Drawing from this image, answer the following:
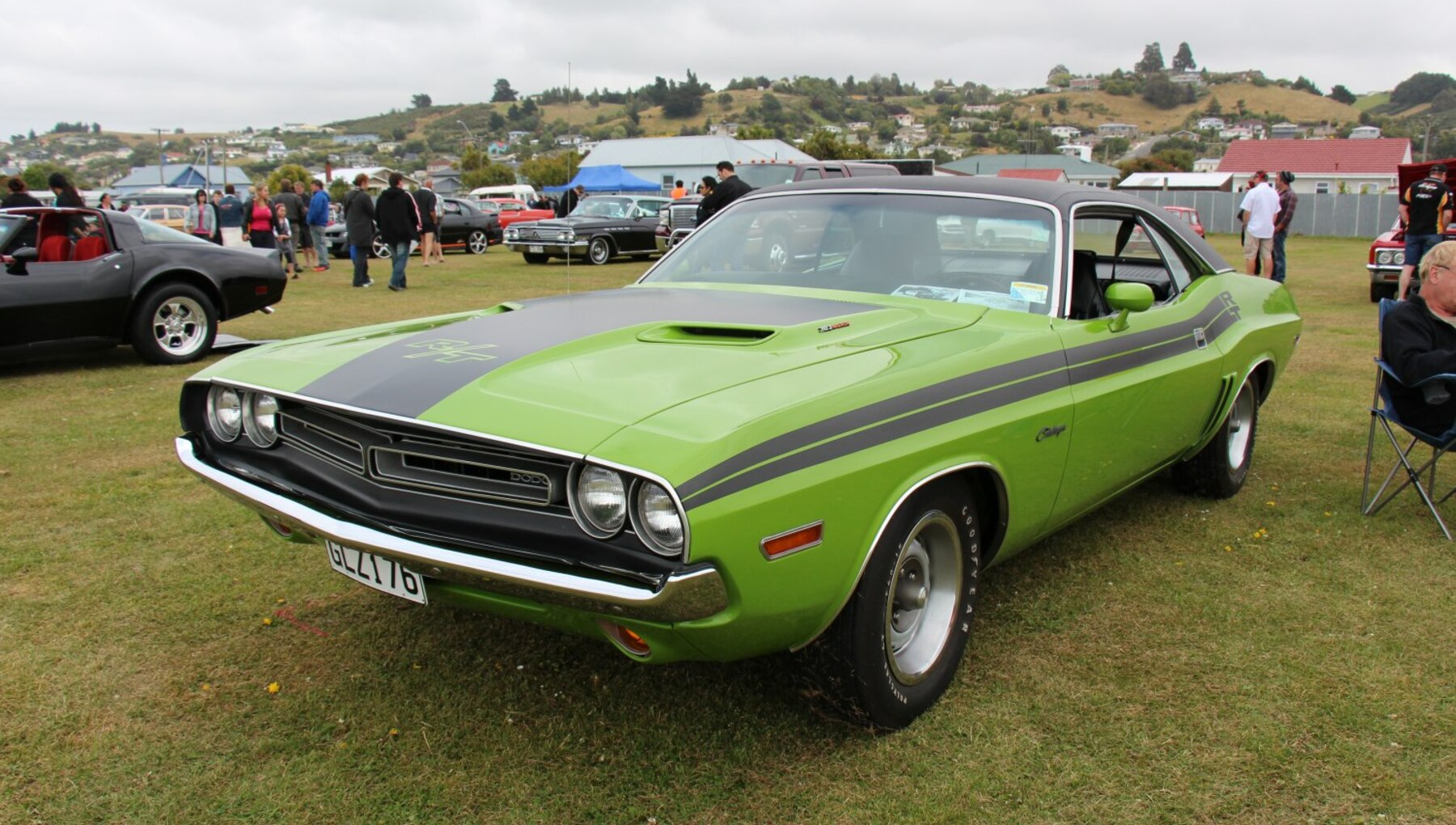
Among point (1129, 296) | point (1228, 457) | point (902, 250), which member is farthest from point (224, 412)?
point (1228, 457)

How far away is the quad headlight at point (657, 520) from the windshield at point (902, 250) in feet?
5.70

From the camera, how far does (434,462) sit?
266 cm

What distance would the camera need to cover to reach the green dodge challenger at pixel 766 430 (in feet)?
7.69

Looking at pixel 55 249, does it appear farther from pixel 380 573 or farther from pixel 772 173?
pixel 772 173

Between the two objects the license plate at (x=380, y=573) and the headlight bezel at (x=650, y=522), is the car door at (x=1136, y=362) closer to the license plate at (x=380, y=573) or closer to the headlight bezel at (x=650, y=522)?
the headlight bezel at (x=650, y=522)

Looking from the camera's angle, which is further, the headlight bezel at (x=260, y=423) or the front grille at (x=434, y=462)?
the headlight bezel at (x=260, y=423)

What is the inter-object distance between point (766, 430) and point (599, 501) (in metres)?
0.41

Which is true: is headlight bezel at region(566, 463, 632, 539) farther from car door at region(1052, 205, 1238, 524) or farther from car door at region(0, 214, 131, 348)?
car door at region(0, 214, 131, 348)

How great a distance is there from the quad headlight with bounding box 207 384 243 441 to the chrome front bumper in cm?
50

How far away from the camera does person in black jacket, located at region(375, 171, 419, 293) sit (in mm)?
14625

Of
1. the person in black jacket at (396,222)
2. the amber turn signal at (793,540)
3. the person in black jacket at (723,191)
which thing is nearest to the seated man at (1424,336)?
the amber turn signal at (793,540)

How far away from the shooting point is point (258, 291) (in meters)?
8.84

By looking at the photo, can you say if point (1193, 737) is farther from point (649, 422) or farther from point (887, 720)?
point (649, 422)

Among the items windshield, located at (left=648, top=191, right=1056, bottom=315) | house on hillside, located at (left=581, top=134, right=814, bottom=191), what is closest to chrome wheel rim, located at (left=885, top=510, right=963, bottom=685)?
windshield, located at (left=648, top=191, right=1056, bottom=315)
